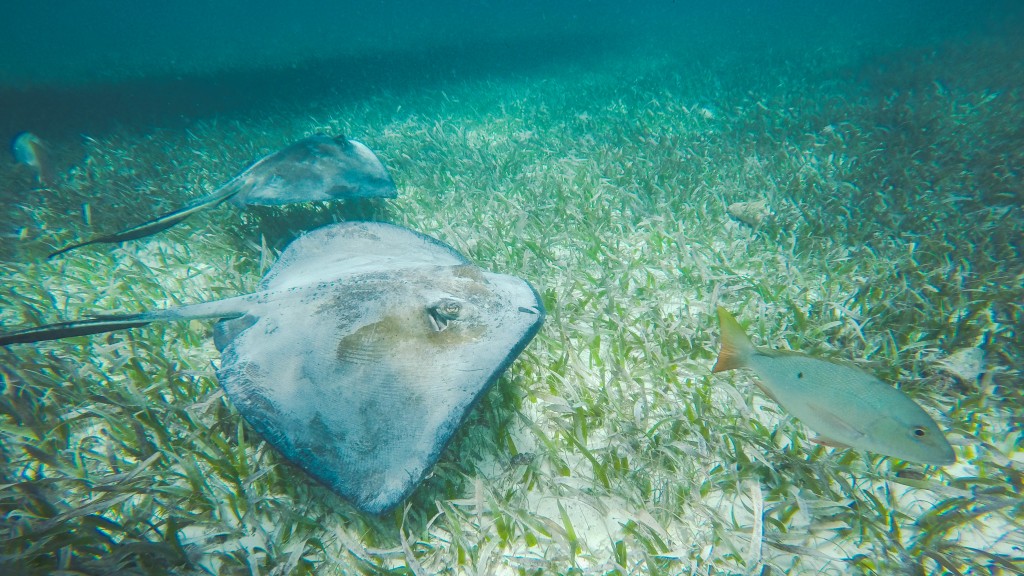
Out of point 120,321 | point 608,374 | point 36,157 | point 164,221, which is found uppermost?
point 36,157

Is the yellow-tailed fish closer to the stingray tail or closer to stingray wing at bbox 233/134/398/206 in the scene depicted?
the stingray tail

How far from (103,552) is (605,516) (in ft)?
7.92

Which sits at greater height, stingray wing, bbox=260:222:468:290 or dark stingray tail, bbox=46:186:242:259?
dark stingray tail, bbox=46:186:242:259

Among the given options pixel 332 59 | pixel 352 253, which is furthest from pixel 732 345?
pixel 332 59

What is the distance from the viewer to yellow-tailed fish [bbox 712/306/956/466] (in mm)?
1455

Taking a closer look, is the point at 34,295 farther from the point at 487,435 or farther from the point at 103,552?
the point at 487,435

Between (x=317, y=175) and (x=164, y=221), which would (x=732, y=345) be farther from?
(x=164, y=221)

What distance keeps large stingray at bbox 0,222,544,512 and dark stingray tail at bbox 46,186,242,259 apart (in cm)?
141

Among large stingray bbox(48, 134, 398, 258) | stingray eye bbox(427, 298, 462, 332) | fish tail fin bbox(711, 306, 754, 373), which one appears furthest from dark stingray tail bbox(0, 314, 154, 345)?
fish tail fin bbox(711, 306, 754, 373)

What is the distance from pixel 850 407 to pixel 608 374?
1488mm

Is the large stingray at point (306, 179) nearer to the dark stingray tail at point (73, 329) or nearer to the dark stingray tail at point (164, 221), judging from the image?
the dark stingray tail at point (164, 221)

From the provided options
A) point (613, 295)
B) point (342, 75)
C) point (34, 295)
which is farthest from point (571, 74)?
point (34, 295)

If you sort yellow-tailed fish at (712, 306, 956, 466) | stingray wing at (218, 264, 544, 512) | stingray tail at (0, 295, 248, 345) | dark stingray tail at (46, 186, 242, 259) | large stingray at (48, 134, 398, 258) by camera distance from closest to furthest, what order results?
yellow-tailed fish at (712, 306, 956, 466), stingray wing at (218, 264, 544, 512), stingray tail at (0, 295, 248, 345), dark stingray tail at (46, 186, 242, 259), large stingray at (48, 134, 398, 258)

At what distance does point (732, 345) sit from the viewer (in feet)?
5.97
